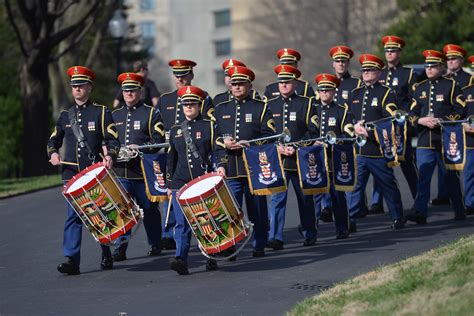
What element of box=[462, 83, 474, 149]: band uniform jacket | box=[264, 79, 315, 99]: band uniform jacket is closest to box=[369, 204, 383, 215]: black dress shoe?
box=[462, 83, 474, 149]: band uniform jacket

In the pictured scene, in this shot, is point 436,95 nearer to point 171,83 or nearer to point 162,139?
point 162,139

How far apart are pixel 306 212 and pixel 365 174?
1.94 meters

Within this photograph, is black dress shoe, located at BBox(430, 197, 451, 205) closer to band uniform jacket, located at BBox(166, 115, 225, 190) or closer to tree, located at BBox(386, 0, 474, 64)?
band uniform jacket, located at BBox(166, 115, 225, 190)

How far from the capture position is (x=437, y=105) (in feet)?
57.9

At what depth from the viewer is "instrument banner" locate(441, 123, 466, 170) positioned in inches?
690

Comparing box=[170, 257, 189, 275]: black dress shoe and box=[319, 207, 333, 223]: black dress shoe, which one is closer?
box=[170, 257, 189, 275]: black dress shoe

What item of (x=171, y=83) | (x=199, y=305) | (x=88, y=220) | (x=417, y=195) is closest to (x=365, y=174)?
Result: (x=417, y=195)

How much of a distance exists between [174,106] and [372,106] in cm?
260

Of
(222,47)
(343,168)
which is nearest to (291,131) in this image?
(343,168)

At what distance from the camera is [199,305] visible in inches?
465

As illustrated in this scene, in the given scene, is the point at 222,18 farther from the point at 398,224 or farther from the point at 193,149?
the point at 193,149

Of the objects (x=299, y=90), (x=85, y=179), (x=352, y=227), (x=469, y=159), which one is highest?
(x=299, y=90)

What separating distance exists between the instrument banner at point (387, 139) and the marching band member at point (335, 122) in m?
0.68

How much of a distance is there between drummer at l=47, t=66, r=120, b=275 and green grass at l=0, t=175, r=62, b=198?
9917 millimetres
